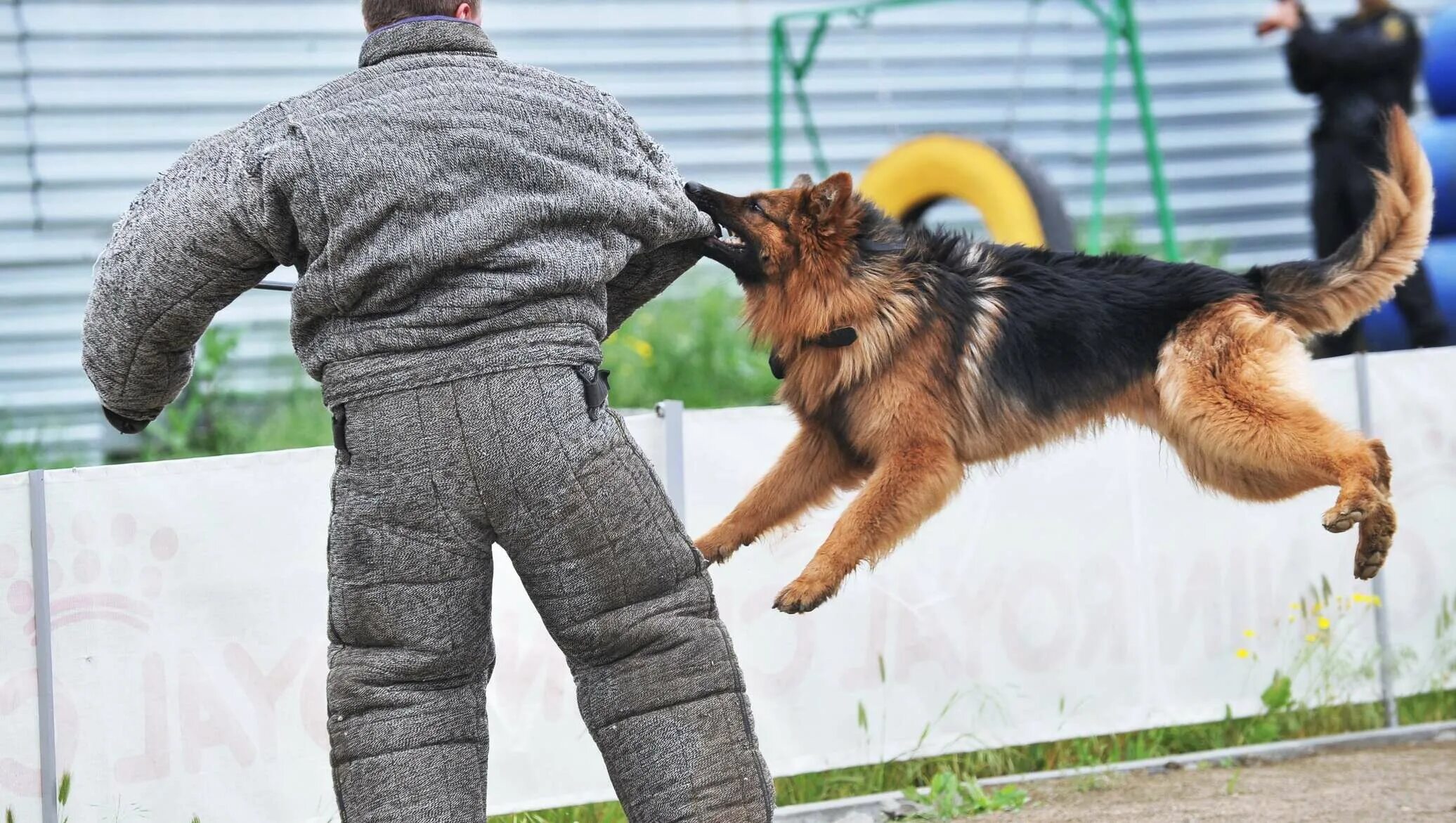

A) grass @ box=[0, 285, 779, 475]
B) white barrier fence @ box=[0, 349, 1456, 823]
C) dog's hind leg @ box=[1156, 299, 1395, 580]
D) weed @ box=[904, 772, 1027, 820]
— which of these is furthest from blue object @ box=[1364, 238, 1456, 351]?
dog's hind leg @ box=[1156, 299, 1395, 580]

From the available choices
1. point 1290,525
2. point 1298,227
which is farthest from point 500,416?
point 1298,227

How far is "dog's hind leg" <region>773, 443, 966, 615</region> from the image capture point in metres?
2.73

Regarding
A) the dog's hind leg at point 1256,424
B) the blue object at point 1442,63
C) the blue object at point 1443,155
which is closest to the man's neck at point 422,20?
the dog's hind leg at point 1256,424

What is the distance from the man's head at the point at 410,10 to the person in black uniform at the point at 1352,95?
5.61m

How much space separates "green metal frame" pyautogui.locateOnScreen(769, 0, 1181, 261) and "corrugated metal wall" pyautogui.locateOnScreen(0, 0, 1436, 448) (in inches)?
7.7

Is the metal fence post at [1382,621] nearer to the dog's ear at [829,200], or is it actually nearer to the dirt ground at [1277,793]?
the dirt ground at [1277,793]

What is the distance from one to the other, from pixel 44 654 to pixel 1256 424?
9.79 feet

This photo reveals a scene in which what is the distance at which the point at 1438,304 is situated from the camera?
25.1 ft

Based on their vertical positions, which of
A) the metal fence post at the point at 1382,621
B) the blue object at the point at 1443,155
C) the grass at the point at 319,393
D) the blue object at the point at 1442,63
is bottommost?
the metal fence post at the point at 1382,621

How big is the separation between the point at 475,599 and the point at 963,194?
227 inches

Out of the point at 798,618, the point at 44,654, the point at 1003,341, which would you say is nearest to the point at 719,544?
the point at 1003,341

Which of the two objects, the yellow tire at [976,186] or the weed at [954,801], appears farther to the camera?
the yellow tire at [976,186]

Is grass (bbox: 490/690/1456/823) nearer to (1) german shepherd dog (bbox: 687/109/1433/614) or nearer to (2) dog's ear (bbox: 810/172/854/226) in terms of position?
(1) german shepherd dog (bbox: 687/109/1433/614)

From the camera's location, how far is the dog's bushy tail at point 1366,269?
3.16 meters
